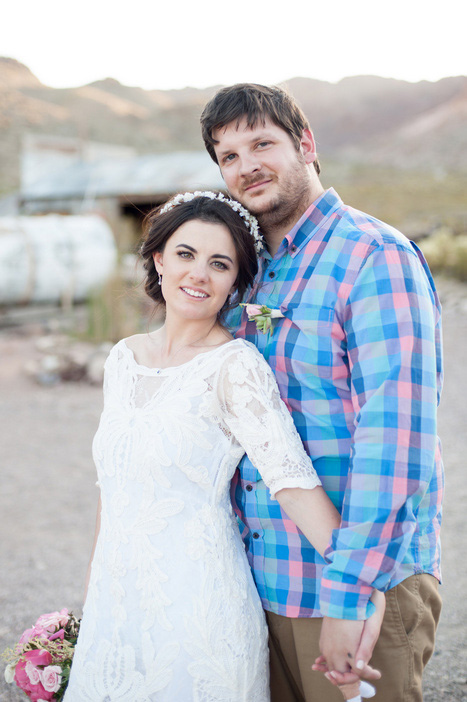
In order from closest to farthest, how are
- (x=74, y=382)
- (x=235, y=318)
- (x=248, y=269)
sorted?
(x=248, y=269) → (x=235, y=318) → (x=74, y=382)

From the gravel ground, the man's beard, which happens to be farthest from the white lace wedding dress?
the gravel ground

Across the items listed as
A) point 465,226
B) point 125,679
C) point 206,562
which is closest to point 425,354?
point 206,562

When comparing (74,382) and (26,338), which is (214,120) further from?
(26,338)

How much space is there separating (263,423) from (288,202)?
0.75 meters

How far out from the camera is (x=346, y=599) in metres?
1.47

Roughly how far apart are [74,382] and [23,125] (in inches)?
2124

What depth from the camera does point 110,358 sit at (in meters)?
2.06

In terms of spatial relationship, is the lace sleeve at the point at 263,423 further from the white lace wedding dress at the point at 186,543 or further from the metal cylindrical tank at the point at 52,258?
the metal cylindrical tank at the point at 52,258

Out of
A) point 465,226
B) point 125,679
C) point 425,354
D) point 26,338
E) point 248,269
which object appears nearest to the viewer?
point 425,354

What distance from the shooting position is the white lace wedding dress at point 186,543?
5.40 feet

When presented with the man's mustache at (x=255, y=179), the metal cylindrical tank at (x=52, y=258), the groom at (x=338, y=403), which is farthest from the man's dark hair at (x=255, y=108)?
the metal cylindrical tank at (x=52, y=258)

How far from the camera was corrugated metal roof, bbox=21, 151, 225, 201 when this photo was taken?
15.4m

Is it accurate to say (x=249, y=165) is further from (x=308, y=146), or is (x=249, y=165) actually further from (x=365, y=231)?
(x=365, y=231)

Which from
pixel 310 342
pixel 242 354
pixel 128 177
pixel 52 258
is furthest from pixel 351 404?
pixel 128 177
